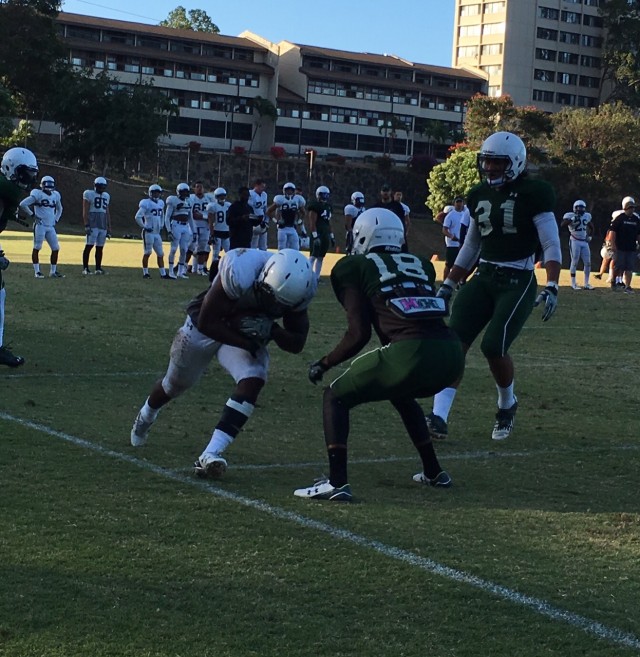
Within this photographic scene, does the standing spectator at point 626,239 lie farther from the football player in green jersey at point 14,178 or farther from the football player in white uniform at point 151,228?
the football player in green jersey at point 14,178

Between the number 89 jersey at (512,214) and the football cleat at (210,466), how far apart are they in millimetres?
2938

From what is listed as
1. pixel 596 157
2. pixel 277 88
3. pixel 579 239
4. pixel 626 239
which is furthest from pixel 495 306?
pixel 277 88

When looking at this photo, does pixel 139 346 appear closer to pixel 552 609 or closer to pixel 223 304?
pixel 223 304

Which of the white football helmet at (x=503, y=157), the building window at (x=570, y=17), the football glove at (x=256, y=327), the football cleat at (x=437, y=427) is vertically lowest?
the football cleat at (x=437, y=427)

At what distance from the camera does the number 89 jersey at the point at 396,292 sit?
6207 mm

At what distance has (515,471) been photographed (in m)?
7.28

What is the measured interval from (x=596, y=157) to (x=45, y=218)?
2152 inches

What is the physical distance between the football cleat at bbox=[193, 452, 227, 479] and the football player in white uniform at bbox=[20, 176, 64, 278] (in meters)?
15.2

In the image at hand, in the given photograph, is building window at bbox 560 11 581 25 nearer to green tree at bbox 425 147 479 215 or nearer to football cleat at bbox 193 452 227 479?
green tree at bbox 425 147 479 215

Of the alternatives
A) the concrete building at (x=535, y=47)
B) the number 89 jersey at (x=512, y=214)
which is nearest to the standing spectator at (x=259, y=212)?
the number 89 jersey at (x=512, y=214)

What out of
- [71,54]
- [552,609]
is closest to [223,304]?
[552,609]

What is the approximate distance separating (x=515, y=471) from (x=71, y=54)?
77973mm

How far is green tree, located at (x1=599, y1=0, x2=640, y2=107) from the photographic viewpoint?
103 metres

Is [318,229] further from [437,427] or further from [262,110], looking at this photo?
[262,110]
